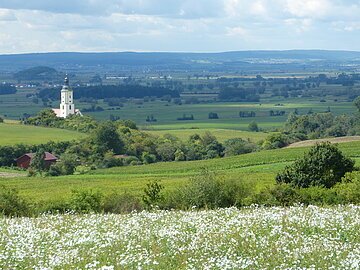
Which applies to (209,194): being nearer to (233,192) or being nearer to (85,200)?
(233,192)

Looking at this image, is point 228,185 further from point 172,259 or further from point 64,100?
point 64,100

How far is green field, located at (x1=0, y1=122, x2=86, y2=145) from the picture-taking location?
117m

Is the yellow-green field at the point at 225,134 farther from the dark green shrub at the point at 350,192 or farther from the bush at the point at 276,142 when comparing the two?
the dark green shrub at the point at 350,192

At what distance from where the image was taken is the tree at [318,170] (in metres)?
36.6

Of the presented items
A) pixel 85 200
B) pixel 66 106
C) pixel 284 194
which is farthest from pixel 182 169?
pixel 66 106

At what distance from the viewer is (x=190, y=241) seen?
14.3 meters

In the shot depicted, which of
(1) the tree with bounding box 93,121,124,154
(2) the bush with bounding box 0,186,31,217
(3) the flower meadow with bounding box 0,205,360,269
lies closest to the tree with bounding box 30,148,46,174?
(1) the tree with bounding box 93,121,124,154

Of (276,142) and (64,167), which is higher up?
(276,142)

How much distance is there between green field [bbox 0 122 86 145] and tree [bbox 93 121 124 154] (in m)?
9.16

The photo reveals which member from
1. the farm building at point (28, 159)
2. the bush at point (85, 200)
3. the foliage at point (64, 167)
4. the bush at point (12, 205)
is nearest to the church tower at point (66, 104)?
the farm building at point (28, 159)

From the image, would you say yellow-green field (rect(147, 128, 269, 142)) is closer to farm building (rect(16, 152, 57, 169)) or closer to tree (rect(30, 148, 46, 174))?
farm building (rect(16, 152, 57, 169))

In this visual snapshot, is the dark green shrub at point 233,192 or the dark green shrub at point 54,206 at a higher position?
the dark green shrub at point 233,192

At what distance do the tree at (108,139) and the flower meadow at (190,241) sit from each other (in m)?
91.4

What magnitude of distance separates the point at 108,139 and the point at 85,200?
81.4m
